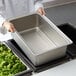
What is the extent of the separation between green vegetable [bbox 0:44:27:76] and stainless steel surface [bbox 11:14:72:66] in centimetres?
7

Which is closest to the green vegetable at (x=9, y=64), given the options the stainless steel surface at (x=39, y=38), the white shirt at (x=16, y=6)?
the stainless steel surface at (x=39, y=38)

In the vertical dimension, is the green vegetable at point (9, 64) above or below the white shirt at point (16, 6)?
below

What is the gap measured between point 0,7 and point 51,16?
1.54m

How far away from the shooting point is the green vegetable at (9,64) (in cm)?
108

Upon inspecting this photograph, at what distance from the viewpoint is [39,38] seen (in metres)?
1.30

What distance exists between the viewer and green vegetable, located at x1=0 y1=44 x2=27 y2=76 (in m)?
1.08

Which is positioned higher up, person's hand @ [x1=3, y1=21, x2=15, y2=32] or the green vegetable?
person's hand @ [x1=3, y1=21, x2=15, y2=32]

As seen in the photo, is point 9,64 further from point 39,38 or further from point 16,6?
point 16,6

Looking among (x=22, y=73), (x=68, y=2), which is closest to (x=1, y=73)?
(x=22, y=73)

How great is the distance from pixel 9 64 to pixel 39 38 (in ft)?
0.92

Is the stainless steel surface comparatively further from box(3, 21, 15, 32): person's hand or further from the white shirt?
the white shirt

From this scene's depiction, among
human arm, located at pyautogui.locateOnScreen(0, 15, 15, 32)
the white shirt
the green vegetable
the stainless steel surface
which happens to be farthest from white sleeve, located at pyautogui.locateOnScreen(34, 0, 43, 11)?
the green vegetable

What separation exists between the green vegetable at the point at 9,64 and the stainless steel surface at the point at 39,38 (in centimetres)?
7

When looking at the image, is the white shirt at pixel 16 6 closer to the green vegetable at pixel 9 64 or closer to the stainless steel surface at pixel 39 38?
the stainless steel surface at pixel 39 38
